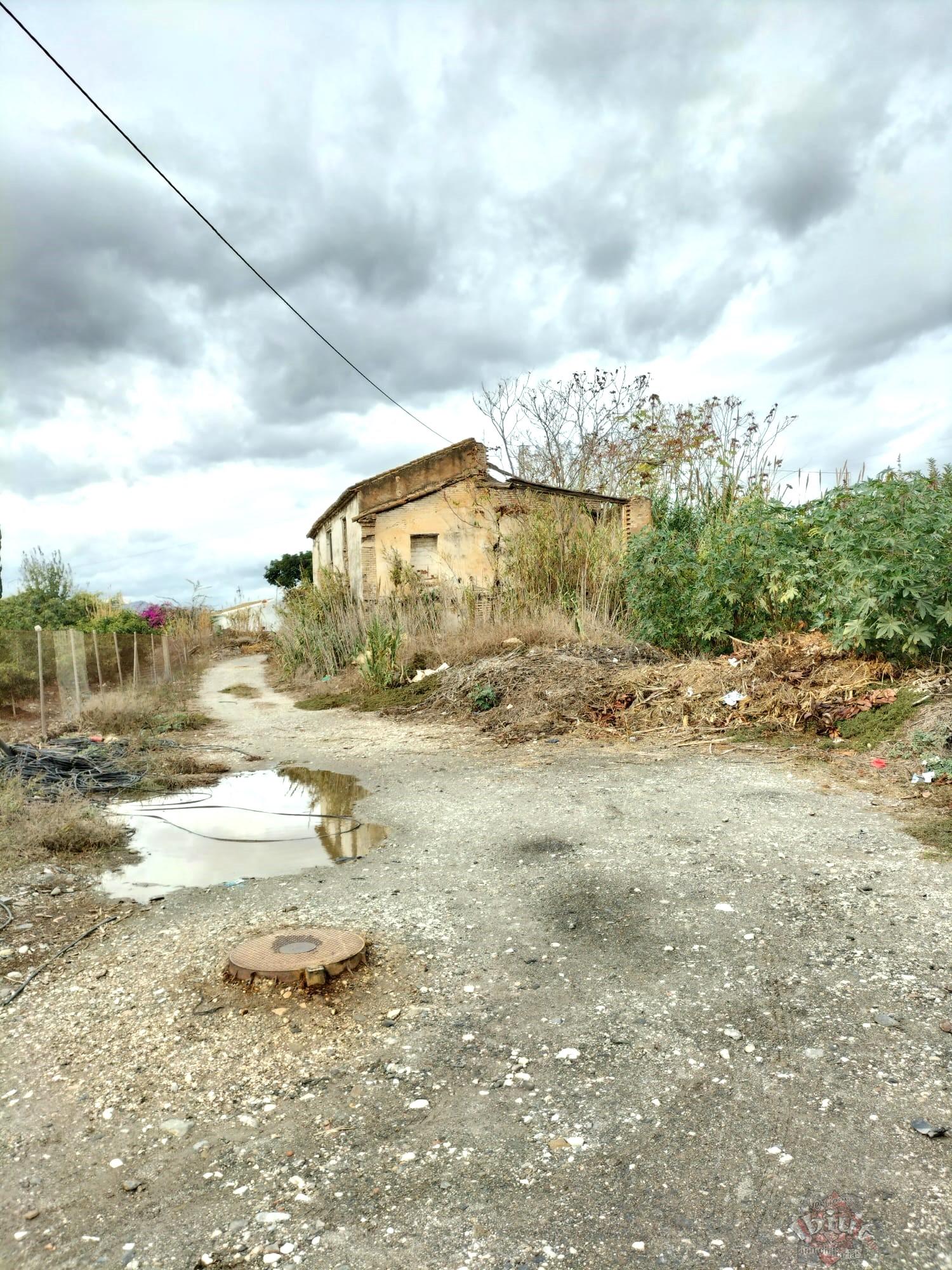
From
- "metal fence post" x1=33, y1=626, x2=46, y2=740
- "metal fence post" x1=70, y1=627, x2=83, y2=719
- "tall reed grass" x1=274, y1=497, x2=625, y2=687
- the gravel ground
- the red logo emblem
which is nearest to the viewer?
the red logo emblem

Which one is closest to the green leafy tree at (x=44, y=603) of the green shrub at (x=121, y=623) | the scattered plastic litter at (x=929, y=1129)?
the green shrub at (x=121, y=623)

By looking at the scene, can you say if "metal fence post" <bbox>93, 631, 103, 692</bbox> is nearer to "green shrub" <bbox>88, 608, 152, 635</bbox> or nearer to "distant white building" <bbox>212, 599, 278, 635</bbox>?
"green shrub" <bbox>88, 608, 152, 635</bbox>

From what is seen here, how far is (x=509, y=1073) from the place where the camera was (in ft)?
9.11

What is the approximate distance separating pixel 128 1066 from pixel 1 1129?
1.37 ft

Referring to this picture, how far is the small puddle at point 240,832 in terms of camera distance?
5.05 meters

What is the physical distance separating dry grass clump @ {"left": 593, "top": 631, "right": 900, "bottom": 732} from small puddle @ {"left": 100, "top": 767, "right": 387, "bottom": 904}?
12.1 ft

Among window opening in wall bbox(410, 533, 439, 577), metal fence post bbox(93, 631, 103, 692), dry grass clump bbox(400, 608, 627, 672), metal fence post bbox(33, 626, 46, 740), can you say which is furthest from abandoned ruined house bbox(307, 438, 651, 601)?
metal fence post bbox(33, 626, 46, 740)

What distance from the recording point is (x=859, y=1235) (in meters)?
2.03

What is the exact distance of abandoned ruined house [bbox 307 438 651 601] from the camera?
1975 centimetres

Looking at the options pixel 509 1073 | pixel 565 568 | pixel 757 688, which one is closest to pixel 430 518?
pixel 565 568

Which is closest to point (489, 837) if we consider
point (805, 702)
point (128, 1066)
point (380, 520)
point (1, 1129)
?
point (128, 1066)

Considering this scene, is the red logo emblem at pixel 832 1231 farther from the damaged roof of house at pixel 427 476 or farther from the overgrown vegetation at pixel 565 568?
the damaged roof of house at pixel 427 476

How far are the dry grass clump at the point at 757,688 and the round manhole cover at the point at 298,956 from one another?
596 centimetres

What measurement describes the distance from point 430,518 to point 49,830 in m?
15.5
